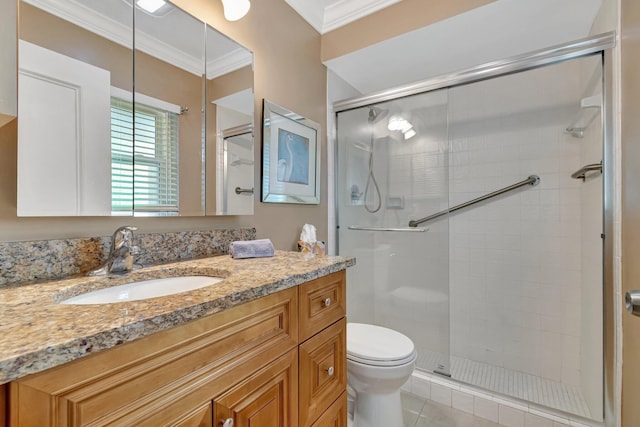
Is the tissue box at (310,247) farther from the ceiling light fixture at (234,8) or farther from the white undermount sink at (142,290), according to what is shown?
the ceiling light fixture at (234,8)

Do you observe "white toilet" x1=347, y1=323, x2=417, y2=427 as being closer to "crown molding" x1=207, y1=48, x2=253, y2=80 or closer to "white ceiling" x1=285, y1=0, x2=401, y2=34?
"crown molding" x1=207, y1=48, x2=253, y2=80

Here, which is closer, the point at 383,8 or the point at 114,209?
the point at 114,209

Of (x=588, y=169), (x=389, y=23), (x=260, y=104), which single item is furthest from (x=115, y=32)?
(x=588, y=169)

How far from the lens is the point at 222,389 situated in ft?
2.12

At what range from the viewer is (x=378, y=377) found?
51.3 inches

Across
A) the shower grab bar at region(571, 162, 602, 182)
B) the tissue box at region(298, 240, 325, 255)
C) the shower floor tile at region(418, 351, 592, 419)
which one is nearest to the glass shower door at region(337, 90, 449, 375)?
the shower floor tile at region(418, 351, 592, 419)

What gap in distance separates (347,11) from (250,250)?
1.67m

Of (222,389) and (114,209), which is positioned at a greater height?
(114,209)

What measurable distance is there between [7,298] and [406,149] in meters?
2.15

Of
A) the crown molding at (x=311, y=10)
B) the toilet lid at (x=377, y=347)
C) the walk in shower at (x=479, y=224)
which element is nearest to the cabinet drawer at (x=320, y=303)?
the toilet lid at (x=377, y=347)

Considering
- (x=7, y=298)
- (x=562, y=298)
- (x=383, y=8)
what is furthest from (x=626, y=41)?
(x=7, y=298)

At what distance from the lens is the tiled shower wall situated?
198 cm

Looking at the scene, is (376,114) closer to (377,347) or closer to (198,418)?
(377,347)

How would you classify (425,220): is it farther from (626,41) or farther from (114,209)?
(114,209)
